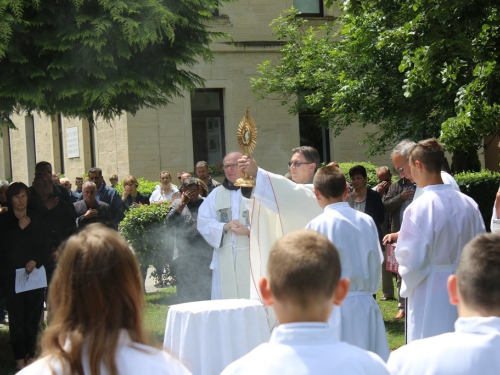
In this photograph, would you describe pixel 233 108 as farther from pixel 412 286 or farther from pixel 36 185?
pixel 412 286

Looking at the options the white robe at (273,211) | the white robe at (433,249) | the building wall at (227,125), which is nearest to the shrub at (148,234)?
the white robe at (273,211)

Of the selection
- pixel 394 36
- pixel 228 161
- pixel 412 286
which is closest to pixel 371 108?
pixel 394 36

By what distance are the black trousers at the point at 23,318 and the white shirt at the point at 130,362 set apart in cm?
580

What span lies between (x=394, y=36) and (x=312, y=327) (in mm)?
8398

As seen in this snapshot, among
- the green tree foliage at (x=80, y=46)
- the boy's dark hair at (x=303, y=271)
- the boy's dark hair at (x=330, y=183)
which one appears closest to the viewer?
the boy's dark hair at (x=303, y=271)

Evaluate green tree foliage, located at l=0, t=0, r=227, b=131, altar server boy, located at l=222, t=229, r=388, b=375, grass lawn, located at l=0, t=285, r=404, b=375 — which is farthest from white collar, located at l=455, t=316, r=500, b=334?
green tree foliage, located at l=0, t=0, r=227, b=131

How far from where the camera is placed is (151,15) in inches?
279

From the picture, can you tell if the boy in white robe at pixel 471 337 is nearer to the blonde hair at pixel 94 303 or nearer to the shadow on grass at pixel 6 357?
the blonde hair at pixel 94 303

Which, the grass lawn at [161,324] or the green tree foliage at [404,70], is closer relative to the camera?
the grass lawn at [161,324]

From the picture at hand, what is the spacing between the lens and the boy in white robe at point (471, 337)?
8.66ft

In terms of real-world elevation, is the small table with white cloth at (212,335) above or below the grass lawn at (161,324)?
above

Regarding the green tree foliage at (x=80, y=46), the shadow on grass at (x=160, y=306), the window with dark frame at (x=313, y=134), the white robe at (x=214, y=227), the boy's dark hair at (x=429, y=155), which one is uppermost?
the green tree foliage at (x=80, y=46)

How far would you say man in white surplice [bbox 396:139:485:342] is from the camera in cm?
526

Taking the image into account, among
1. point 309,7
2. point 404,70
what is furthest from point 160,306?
point 309,7
